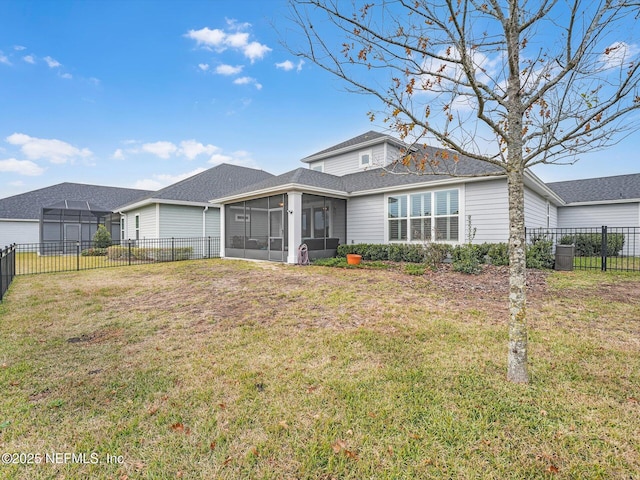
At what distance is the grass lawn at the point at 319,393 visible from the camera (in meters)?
1.80

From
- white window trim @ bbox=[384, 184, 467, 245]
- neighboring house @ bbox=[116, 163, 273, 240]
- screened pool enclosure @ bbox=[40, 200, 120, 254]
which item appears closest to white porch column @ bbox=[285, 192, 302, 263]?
white window trim @ bbox=[384, 184, 467, 245]

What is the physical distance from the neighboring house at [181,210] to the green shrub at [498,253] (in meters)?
14.5

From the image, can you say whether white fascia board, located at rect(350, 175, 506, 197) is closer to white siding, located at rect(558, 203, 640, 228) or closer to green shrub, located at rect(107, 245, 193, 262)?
green shrub, located at rect(107, 245, 193, 262)

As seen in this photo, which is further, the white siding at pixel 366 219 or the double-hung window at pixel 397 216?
the white siding at pixel 366 219

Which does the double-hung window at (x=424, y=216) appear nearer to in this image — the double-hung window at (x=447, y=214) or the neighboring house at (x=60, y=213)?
the double-hung window at (x=447, y=214)

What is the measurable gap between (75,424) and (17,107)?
18121mm

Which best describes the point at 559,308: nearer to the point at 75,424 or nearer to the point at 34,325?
the point at 75,424

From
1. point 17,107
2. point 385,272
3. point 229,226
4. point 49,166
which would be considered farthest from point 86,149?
point 385,272

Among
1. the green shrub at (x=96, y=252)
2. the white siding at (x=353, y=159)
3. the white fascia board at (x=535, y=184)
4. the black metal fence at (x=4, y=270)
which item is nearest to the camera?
the black metal fence at (x=4, y=270)

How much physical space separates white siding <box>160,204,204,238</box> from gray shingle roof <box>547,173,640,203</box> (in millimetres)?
21857

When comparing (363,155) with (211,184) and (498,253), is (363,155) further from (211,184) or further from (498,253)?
(211,184)

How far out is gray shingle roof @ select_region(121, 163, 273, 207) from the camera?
53.2 feet

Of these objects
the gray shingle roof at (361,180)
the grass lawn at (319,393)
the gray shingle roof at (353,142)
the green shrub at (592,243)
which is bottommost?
the grass lawn at (319,393)

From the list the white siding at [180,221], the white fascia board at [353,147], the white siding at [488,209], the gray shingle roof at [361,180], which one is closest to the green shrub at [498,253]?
the white siding at [488,209]
